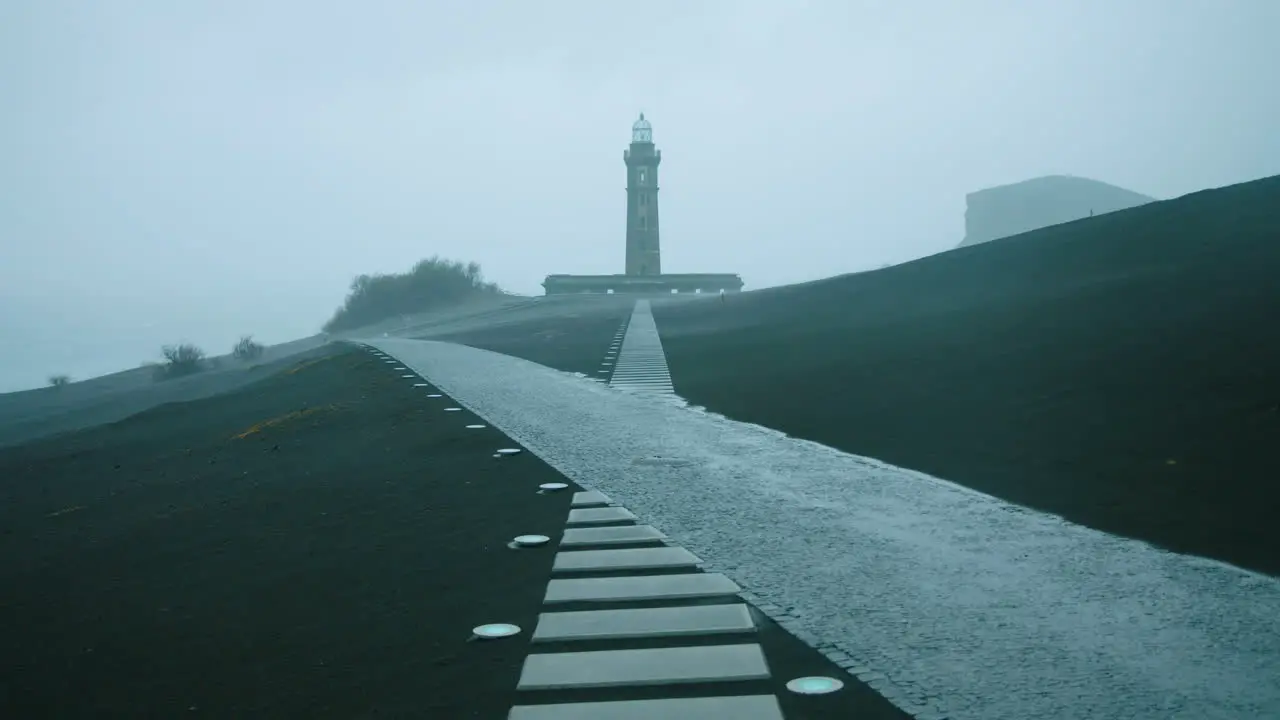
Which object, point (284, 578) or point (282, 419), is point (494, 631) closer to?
point (284, 578)

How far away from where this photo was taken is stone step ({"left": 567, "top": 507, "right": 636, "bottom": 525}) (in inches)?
326

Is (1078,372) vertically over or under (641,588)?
over

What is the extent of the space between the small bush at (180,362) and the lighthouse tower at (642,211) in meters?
31.2

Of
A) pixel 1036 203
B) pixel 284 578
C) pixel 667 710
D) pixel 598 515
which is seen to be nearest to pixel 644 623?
pixel 667 710

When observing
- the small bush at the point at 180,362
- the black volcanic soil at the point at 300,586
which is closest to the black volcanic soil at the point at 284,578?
the black volcanic soil at the point at 300,586

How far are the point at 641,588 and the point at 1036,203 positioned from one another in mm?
129483

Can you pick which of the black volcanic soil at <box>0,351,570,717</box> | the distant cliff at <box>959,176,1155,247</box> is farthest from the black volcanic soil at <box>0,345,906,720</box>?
the distant cliff at <box>959,176,1155,247</box>

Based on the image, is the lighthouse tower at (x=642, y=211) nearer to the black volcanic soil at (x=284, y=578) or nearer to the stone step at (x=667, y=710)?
the black volcanic soil at (x=284, y=578)

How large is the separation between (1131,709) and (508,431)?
9472mm

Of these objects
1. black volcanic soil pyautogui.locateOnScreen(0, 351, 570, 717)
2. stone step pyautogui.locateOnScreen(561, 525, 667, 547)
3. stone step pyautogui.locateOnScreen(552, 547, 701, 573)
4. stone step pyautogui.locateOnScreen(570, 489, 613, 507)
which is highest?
stone step pyautogui.locateOnScreen(570, 489, 613, 507)

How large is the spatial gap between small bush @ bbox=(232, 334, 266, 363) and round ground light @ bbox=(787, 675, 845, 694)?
48770 millimetres

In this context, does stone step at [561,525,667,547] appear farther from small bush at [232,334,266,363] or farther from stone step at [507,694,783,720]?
small bush at [232,334,266,363]

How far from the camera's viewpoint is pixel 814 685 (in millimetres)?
4922

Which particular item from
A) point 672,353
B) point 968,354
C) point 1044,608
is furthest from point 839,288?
point 1044,608
